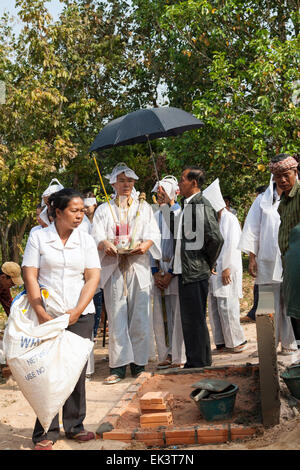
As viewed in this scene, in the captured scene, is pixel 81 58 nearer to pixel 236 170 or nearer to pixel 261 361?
pixel 236 170

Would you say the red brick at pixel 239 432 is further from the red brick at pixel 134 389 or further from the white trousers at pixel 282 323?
the white trousers at pixel 282 323

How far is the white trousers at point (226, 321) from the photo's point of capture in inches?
274

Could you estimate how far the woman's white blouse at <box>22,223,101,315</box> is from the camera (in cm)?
425

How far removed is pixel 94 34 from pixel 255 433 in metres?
12.7

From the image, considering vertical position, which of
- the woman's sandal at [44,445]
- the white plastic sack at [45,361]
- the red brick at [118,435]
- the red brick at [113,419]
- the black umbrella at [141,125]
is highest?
the black umbrella at [141,125]

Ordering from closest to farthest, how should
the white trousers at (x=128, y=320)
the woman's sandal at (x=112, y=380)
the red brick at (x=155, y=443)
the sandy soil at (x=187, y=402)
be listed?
the red brick at (x=155, y=443) < the sandy soil at (x=187, y=402) < the woman's sandal at (x=112, y=380) < the white trousers at (x=128, y=320)

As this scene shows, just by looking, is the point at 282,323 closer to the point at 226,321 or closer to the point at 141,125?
the point at 226,321

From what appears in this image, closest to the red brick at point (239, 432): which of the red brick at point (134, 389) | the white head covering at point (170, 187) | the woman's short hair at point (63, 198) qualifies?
the red brick at point (134, 389)

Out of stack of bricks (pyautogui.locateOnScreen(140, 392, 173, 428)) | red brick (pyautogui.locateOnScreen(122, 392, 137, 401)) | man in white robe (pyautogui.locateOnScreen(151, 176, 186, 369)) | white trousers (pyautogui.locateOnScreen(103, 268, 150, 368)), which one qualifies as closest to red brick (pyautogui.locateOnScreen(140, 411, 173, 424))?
stack of bricks (pyautogui.locateOnScreen(140, 392, 173, 428))

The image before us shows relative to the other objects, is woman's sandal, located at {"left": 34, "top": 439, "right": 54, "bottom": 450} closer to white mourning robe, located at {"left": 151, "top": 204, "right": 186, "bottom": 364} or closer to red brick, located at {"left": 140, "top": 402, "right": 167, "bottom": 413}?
red brick, located at {"left": 140, "top": 402, "right": 167, "bottom": 413}

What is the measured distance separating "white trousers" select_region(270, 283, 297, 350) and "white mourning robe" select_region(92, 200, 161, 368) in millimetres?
1360

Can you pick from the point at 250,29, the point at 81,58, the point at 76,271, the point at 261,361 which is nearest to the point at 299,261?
the point at 261,361

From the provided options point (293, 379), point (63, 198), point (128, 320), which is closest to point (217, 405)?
point (293, 379)

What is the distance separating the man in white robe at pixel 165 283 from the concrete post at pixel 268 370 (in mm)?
2325
